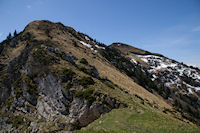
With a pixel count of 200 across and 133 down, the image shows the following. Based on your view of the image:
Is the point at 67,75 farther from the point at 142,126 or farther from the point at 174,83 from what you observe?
the point at 174,83

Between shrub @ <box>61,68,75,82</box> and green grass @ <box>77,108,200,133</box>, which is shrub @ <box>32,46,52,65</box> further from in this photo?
green grass @ <box>77,108,200,133</box>

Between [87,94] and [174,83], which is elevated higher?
[174,83]

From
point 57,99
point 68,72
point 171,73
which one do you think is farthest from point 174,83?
point 57,99

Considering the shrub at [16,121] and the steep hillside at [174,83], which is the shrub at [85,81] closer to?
the shrub at [16,121]

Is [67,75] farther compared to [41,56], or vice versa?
[41,56]

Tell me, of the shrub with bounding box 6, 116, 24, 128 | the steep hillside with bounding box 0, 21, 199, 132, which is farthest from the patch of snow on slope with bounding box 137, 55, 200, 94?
the shrub with bounding box 6, 116, 24, 128

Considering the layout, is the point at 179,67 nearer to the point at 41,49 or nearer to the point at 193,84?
the point at 193,84

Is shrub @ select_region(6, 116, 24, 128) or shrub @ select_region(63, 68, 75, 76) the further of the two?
shrub @ select_region(63, 68, 75, 76)

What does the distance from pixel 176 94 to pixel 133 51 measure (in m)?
85.0

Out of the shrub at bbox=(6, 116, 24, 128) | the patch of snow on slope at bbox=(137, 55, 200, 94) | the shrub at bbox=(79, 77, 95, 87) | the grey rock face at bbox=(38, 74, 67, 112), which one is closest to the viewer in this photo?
the shrub at bbox=(79, 77, 95, 87)

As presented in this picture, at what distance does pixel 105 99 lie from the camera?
29203 mm

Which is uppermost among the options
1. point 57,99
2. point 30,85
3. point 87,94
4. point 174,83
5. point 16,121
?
point 174,83

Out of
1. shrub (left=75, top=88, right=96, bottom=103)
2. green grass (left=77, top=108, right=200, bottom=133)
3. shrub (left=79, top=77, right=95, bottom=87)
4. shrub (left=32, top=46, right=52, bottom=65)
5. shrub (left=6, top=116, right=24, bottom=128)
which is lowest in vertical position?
shrub (left=6, top=116, right=24, bottom=128)

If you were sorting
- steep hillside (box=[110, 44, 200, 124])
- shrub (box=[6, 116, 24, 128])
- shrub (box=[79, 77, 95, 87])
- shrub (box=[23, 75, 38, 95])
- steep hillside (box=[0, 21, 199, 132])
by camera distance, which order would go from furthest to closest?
steep hillside (box=[110, 44, 200, 124]) < shrub (box=[23, 75, 38, 95]) < shrub (box=[6, 116, 24, 128]) < shrub (box=[79, 77, 95, 87]) < steep hillside (box=[0, 21, 199, 132])
